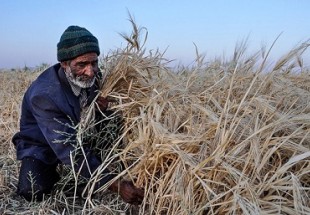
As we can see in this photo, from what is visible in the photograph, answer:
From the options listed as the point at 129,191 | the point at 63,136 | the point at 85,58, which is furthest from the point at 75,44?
the point at 129,191

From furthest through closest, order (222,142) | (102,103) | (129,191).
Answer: (102,103), (129,191), (222,142)

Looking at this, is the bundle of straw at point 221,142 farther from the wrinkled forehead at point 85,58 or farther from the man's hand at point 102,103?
the wrinkled forehead at point 85,58

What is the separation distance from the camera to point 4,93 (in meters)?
4.61

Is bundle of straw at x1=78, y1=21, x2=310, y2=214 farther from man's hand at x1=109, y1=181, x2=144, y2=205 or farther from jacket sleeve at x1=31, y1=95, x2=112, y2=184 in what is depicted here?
jacket sleeve at x1=31, y1=95, x2=112, y2=184

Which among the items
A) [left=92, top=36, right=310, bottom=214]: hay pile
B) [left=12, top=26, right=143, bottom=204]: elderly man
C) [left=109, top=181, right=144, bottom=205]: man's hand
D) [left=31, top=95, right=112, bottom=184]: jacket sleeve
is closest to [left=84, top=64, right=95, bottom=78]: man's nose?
[left=12, top=26, right=143, bottom=204]: elderly man

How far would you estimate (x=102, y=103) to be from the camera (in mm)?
2322

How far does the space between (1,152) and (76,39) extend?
1226 mm

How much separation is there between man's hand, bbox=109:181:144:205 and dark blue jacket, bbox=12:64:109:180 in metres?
0.16

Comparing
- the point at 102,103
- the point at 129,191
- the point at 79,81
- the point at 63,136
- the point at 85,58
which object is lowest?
the point at 129,191

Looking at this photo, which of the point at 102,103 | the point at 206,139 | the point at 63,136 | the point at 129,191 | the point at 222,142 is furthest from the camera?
the point at 102,103

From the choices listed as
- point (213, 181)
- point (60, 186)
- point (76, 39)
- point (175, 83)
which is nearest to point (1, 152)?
point (60, 186)

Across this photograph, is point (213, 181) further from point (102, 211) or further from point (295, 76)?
point (295, 76)

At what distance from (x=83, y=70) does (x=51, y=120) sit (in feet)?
1.06

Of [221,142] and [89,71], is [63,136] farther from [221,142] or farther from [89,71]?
[221,142]
